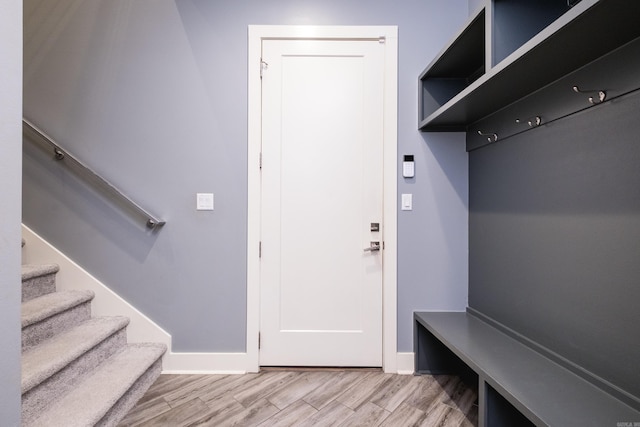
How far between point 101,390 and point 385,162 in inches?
80.8

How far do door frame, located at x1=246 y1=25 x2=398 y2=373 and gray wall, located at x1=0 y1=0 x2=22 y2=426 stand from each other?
1.18 meters

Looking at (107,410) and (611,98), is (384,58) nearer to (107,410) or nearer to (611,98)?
(611,98)

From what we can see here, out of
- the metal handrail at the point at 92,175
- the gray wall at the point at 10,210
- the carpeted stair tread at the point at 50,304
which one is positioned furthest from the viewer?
the metal handrail at the point at 92,175

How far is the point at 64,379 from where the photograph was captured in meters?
1.43

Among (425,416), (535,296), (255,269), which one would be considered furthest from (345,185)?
(425,416)

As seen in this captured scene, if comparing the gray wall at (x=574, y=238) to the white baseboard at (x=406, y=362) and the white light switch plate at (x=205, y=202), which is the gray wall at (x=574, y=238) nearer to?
the white baseboard at (x=406, y=362)

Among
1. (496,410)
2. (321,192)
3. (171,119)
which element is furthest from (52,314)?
(496,410)

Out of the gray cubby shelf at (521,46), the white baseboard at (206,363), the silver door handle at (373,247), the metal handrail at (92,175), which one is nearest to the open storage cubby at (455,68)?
the gray cubby shelf at (521,46)

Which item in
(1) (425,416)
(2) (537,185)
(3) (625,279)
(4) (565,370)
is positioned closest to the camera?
(3) (625,279)

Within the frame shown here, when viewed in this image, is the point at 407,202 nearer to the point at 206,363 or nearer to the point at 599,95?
the point at 599,95

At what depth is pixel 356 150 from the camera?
6.72 ft

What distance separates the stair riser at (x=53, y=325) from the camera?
148 cm

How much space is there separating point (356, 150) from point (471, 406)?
1.68 meters

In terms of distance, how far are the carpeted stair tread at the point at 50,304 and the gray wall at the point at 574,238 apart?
250 centimetres
